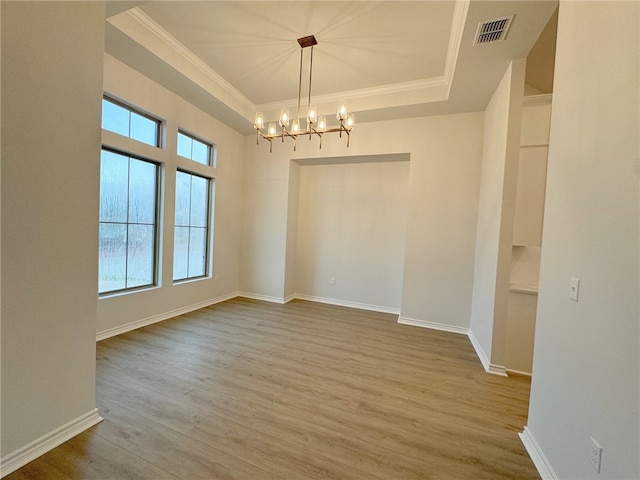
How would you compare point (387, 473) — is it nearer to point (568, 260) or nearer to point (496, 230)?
point (568, 260)

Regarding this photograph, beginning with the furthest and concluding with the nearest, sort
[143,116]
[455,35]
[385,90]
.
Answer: [385,90], [143,116], [455,35]

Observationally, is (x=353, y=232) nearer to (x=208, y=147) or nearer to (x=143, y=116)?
(x=208, y=147)

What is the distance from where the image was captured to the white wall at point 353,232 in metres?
4.63

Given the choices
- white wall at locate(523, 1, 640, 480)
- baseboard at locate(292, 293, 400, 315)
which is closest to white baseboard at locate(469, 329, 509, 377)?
white wall at locate(523, 1, 640, 480)

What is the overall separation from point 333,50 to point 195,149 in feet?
8.52

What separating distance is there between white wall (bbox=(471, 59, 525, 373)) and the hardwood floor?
1.18ft

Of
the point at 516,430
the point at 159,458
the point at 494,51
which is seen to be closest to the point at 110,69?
the point at 159,458

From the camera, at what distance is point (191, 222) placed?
4285 millimetres

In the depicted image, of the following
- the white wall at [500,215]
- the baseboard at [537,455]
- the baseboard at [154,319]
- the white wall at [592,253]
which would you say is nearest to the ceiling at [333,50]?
the white wall at [500,215]

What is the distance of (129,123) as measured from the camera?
3.22 meters

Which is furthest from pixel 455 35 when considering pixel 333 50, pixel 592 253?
pixel 592 253

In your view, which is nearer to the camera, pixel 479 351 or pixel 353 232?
pixel 479 351

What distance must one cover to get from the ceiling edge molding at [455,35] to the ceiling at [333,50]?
0.03 ft

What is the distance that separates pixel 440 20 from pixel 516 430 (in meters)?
3.54
